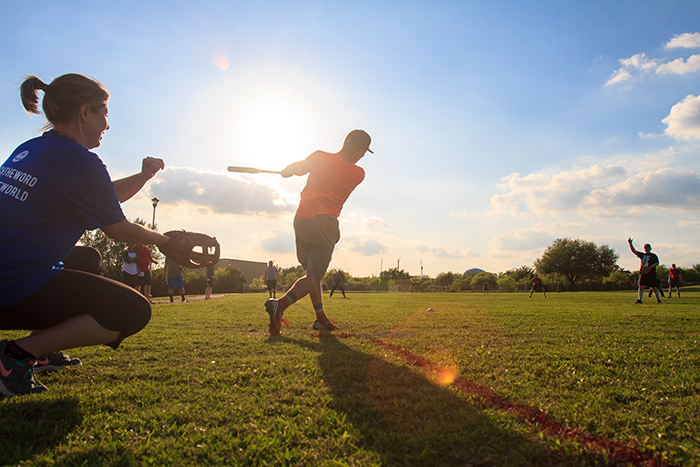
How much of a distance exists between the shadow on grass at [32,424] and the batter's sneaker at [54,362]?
65 centimetres

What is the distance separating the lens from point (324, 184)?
14.4 feet

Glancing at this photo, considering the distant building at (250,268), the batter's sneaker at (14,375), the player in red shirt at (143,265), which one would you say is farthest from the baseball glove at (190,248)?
the distant building at (250,268)

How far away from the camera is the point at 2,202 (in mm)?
1887

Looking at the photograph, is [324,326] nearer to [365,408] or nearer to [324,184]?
[324,184]

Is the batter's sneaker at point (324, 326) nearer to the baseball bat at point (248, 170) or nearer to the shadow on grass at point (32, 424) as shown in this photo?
the baseball bat at point (248, 170)

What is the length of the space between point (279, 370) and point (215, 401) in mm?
609

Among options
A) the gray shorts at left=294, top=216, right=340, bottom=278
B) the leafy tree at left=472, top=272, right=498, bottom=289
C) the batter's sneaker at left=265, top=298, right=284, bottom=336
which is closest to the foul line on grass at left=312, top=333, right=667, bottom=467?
the batter's sneaker at left=265, top=298, right=284, bottom=336

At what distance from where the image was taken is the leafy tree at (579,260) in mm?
62500

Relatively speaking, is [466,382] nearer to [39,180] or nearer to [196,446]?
[196,446]

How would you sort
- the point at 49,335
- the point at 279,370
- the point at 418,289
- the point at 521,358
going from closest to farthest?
the point at 49,335 < the point at 279,370 < the point at 521,358 < the point at 418,289

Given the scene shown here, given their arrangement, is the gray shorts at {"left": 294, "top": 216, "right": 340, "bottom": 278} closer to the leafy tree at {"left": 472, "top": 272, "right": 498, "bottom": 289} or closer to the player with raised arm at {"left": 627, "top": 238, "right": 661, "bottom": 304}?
the player with raised arm at {"left": 627, "top": 238, "right": 661, "bottom": 304}

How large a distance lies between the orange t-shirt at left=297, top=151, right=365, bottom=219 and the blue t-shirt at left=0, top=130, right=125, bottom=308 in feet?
8.09

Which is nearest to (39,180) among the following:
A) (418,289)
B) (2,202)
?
(2,202)

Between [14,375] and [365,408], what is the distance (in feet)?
6.36
